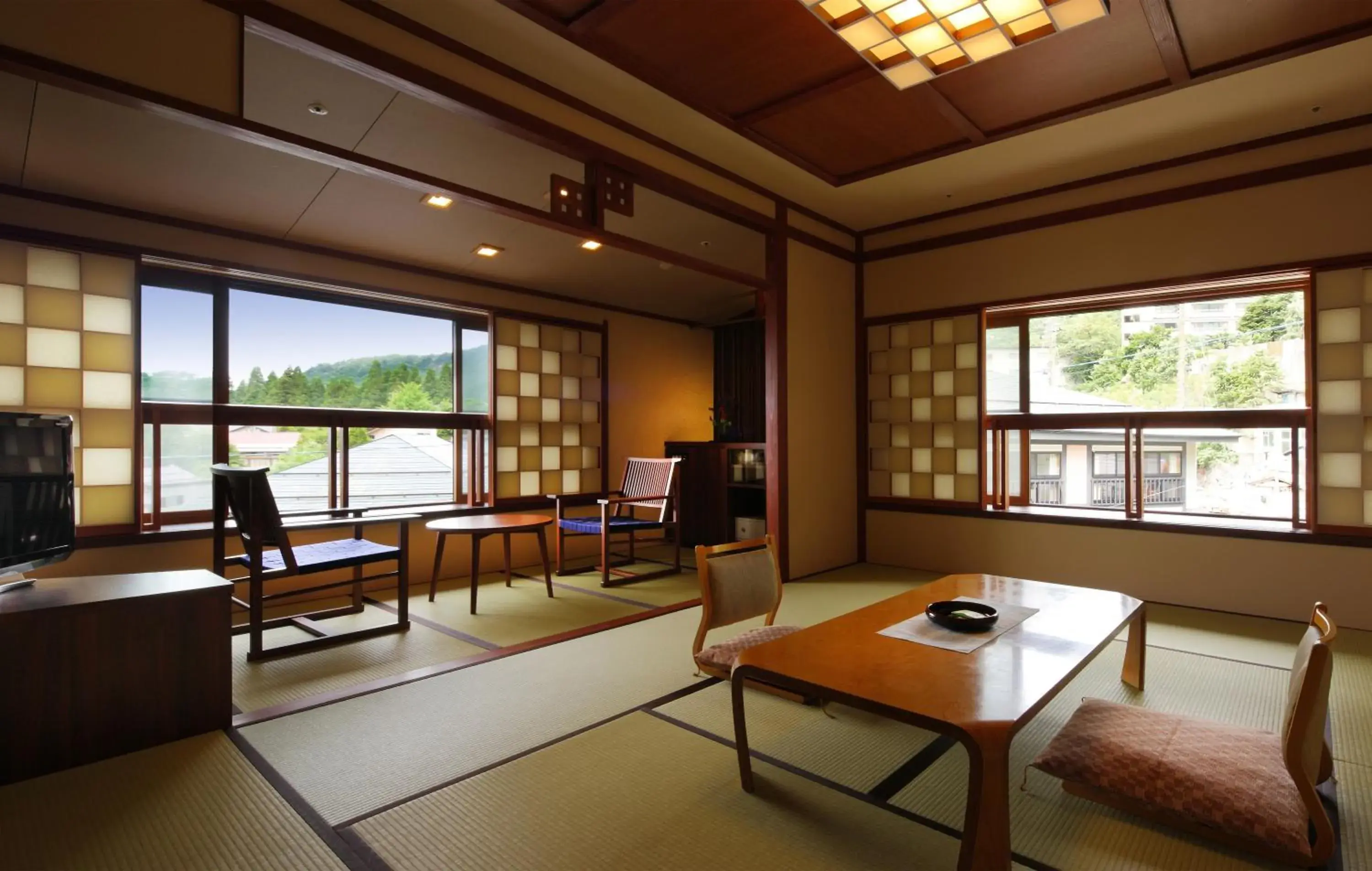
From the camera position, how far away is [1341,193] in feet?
11.7

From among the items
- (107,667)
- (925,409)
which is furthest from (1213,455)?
(107,667)

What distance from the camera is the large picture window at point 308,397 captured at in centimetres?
402

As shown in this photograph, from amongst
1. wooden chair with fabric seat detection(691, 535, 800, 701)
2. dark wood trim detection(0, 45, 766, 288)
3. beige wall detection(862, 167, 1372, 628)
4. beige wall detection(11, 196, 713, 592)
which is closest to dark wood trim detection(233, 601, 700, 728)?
wooden chair with fabric seat detection(691, 535, 800, 701)

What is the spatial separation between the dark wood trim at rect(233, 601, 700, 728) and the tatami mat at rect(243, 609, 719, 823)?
0.13 feet

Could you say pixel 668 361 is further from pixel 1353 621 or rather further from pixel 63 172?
pixel 1353 621

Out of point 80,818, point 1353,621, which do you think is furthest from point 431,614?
point 1353,621

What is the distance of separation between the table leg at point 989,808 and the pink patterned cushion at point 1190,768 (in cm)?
60

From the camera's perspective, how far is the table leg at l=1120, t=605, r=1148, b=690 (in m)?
2.61

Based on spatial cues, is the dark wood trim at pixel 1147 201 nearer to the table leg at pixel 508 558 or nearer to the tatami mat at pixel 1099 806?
the tatami mat at pixel 1099 806

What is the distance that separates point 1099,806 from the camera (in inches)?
74.6

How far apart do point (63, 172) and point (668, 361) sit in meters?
4.68

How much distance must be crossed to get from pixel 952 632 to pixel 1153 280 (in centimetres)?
326

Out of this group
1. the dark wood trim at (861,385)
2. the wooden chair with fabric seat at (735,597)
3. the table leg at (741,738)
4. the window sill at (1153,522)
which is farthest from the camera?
the dark wood trim at (861,385)

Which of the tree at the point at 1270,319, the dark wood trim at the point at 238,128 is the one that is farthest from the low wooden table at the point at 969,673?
the tree at the point at 1270,319
